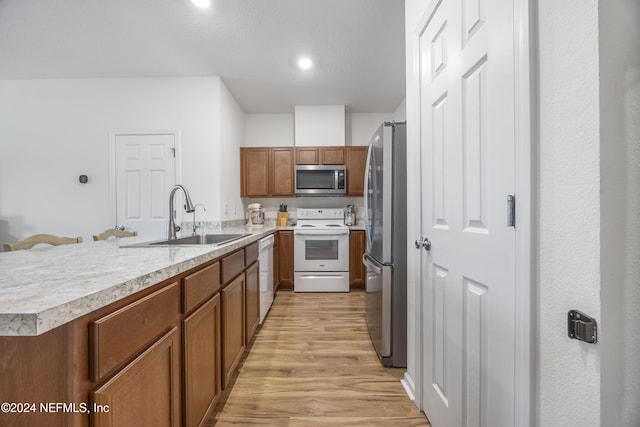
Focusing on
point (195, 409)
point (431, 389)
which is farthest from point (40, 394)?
point (431, 389)

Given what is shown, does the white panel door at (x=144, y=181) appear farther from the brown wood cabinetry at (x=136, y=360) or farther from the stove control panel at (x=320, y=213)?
the brown wood cabinetry at (x=136, y=360)

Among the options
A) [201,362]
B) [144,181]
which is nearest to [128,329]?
[201,362]

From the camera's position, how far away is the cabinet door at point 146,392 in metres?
0.61

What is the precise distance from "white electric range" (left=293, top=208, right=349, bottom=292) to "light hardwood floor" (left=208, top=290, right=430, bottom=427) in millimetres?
964

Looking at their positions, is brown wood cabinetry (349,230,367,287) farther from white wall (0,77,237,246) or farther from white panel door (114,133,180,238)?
white panel door (114,133,180,238)

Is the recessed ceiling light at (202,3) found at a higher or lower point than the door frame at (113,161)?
higher

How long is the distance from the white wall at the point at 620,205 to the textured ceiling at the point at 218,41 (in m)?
1.92

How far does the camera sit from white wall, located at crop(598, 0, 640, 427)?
1.60ft

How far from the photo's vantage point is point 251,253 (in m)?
2.03

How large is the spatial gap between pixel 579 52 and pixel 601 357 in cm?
62

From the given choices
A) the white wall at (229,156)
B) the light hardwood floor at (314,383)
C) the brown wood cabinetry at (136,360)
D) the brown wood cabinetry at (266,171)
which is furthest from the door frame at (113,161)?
the brown wood cabinetry at (136,360)

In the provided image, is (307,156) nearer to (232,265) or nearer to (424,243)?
(232,265)

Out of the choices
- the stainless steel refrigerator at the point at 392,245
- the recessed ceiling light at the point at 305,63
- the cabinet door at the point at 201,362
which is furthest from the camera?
the recessed ceiling light at the point at 305,63

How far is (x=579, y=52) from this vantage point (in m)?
0.54
